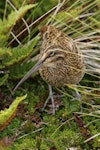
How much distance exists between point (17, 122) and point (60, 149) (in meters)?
0.46

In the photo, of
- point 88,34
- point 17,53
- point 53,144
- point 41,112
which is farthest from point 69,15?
point 53,144

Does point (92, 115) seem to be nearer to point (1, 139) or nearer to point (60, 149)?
point (60, 149)

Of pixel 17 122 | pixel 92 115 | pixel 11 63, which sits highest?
pixel 11 63

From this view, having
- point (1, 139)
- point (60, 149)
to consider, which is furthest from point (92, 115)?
point (1, 139)

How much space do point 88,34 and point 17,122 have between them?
1113 millimetres

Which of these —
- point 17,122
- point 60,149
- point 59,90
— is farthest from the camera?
point 59,90

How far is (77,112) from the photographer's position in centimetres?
381

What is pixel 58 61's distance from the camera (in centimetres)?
354

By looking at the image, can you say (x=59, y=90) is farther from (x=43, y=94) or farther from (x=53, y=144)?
(x=53, y=144)

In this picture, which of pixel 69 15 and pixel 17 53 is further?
pixel 69 15

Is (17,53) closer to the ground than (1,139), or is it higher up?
higher up

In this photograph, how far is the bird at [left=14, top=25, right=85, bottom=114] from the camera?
338 centimetres

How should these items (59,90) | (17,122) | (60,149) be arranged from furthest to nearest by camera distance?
(59,90) → (17,122) → (60,149)

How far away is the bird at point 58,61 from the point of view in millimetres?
3380
